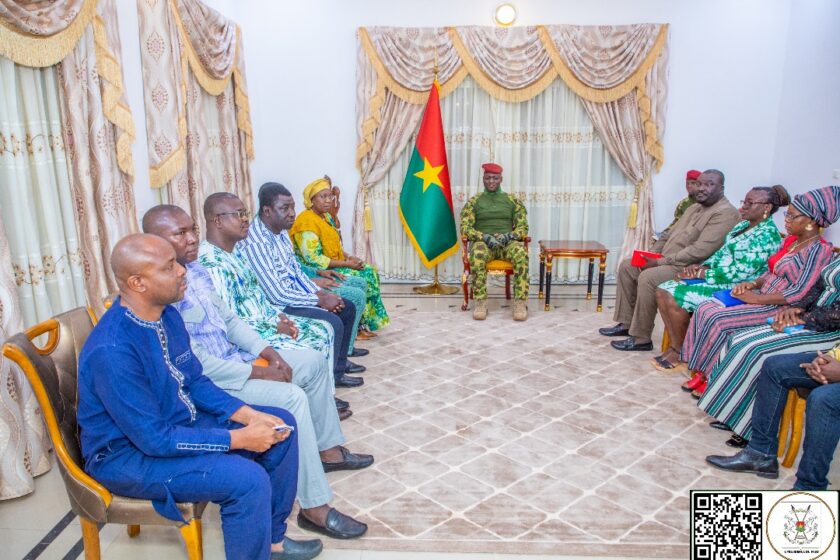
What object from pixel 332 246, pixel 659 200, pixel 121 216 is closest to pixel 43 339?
pixel 121 216

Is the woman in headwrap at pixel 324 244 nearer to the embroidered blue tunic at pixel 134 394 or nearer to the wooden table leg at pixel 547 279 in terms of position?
the wooden table leg at pixel 547 279

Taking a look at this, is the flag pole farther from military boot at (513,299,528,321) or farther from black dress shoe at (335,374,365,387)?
black dress shoe at (335,374,365,387)

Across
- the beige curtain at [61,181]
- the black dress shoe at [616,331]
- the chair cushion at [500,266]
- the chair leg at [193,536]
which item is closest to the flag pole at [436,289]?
the chair cushion at [500,266]

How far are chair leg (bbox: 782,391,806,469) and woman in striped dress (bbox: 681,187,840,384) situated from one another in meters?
0.64

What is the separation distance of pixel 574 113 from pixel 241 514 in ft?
17.1

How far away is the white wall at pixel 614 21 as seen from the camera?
5836 millimetres

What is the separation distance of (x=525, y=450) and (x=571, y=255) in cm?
261

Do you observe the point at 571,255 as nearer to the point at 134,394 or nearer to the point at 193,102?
the point at 193,102

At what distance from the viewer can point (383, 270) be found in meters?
6.53

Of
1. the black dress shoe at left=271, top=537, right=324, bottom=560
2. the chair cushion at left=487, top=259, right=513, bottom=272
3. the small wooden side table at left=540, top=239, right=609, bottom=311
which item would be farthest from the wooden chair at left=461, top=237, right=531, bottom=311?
the black dress shoe at left=271, top=537, right=324, bottom=560

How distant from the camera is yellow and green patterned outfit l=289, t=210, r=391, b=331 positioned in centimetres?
432

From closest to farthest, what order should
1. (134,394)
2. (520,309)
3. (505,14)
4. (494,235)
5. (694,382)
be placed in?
(134,394) < (694,382) < (520,309) < (494,235) < (505,14)

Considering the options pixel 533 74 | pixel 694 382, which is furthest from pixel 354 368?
pixel 533 74

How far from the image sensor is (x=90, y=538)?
6.65 ft
